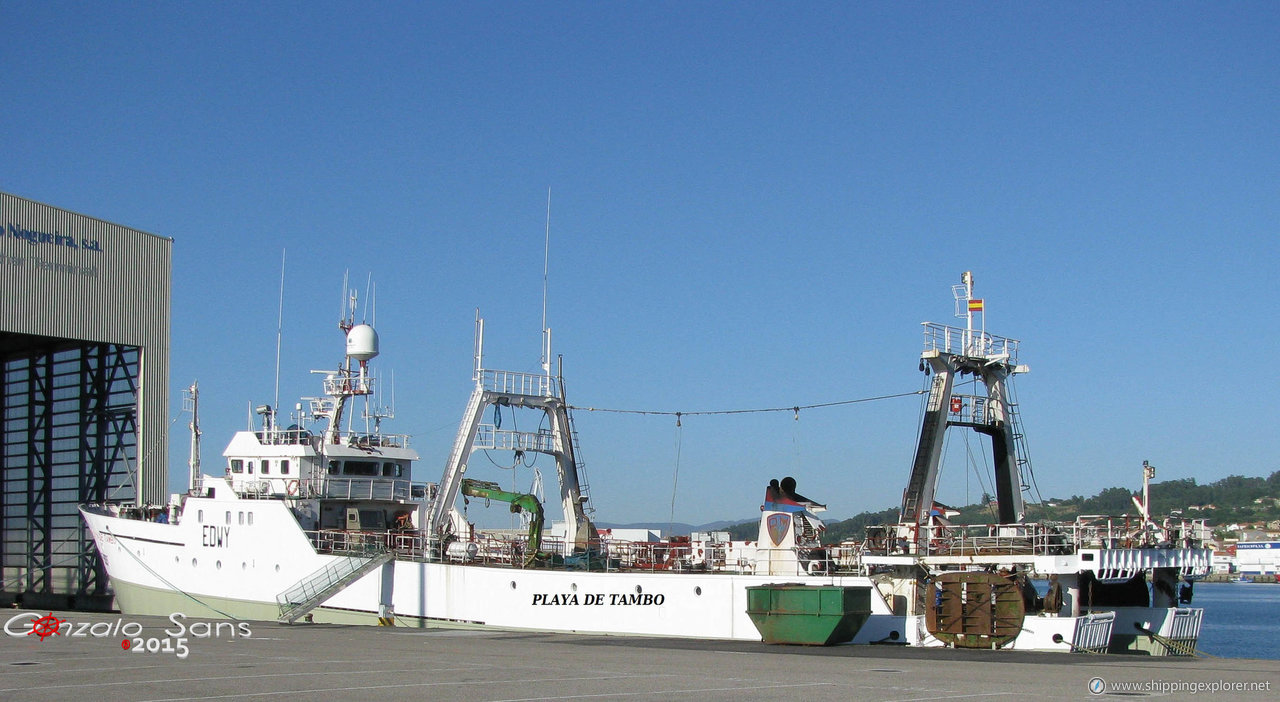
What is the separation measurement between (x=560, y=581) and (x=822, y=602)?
7.85 m

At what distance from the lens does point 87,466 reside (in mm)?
43719

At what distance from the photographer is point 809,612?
23.1 meters

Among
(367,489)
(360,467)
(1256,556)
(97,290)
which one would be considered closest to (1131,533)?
(367,489)

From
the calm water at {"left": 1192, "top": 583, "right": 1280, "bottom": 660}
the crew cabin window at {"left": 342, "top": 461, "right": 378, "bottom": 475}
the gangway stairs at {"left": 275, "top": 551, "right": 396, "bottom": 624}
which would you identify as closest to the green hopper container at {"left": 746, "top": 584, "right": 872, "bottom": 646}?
the gangway stairs at {"left": 275, "top": 551, "right": 396, "bottom": 624}

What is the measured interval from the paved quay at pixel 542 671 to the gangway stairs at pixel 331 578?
570cm

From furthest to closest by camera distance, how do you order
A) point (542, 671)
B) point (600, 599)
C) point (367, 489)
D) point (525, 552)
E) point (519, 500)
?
point (367, 489) < point (519, 500) < point (525, 552) < point (600, 599) < point (542, 671)

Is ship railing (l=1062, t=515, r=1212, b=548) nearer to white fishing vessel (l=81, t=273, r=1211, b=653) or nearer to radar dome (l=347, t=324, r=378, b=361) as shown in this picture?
white fishing vessel (l=81, t=273, r=1211, b=653)

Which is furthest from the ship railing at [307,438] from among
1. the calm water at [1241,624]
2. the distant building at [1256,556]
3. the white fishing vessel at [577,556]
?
the distant building at [1256,556]

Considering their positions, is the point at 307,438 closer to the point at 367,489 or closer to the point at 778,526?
the point at 367,489

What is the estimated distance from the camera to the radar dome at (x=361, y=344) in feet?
116

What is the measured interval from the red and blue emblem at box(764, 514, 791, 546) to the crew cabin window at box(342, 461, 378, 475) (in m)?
13.8

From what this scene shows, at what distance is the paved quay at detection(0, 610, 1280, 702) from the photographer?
1383cm

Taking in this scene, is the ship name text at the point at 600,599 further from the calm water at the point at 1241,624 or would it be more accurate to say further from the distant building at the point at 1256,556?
the distant building at the point at 1256,556

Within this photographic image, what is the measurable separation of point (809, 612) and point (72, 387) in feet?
109
